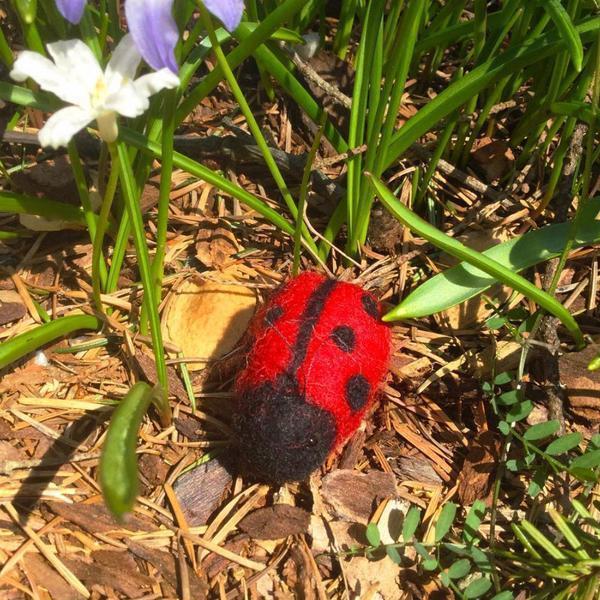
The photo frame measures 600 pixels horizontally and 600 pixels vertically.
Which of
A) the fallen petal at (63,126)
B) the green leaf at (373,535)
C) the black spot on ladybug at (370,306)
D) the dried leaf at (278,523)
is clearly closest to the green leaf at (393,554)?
the green leaf at (373,535)

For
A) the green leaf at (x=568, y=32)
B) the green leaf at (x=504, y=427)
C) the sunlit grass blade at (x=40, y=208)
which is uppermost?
the green leaf at (x=568, y=32)

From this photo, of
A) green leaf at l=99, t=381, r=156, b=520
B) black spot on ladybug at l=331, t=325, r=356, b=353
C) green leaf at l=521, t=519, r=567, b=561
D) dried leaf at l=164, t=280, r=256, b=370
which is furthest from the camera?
dried leaf at l=164, t=280, r=256, b=370

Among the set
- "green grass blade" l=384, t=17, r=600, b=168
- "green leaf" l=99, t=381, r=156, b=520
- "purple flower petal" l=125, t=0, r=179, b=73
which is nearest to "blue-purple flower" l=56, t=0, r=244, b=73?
"purple flower petal" l=125, t=0, r=179, b=73

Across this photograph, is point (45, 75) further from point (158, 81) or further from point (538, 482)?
point (538, 482)

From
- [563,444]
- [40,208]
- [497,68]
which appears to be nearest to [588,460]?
[563,444]

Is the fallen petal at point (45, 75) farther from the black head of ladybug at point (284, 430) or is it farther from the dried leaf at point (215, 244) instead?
the dried leaf at point (215, 244)

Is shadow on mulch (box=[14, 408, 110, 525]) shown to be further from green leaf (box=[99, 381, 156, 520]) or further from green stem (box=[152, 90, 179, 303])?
green leaf (box=[99, 381, 156, 520])

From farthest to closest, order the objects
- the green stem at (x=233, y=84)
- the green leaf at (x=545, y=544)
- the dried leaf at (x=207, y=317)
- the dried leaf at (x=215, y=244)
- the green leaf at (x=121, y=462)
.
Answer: the dried leaf at (x=215, y=244) < the dried leaf at (x=207, y=317) < the green leaf at (x=545, y=544) < the green stem at (x=233, y=84) < the green leaf at (x=121, y=462)
